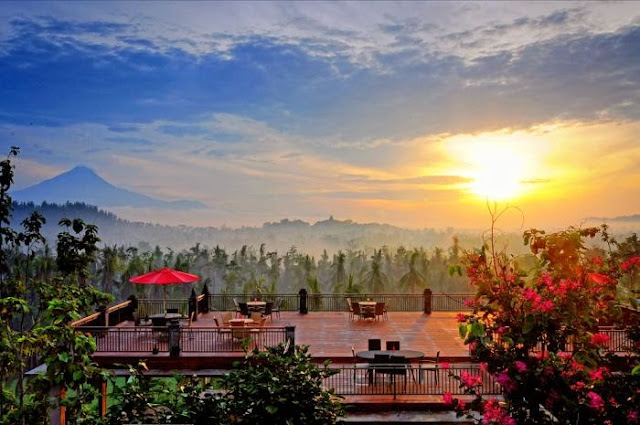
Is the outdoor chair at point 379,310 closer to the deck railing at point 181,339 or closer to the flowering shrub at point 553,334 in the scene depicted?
the deck railing at point 181,339

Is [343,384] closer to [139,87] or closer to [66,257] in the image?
[66,257]

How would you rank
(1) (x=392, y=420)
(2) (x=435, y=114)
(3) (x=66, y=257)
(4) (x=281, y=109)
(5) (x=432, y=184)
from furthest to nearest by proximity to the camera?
(5) (x=432, y=184) < (4) (x=281, y=109) < (2) (x=435, y=114) < (3) (x=66, y=257) < (1) (x=392, y=420)

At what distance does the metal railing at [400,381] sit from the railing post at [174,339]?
431 centimetres

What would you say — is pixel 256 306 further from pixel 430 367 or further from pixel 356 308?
pixel 430 367

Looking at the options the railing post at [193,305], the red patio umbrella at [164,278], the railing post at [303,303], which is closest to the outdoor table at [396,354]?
the red patio umbrella at [164,278]

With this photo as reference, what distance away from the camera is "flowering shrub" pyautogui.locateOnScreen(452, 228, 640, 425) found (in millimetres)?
5727

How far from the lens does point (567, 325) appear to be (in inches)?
233

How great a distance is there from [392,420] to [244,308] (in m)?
10.2

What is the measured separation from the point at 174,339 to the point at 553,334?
1208 centimetres

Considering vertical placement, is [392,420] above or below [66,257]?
below

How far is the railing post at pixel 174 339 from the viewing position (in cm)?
1589

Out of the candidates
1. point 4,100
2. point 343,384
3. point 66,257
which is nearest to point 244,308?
point 66,257

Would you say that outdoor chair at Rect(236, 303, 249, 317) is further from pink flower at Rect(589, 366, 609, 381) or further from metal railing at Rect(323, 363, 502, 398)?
pink flower at Rect(589, 366, 609, 381)

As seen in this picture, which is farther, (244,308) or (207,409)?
(244,308)
